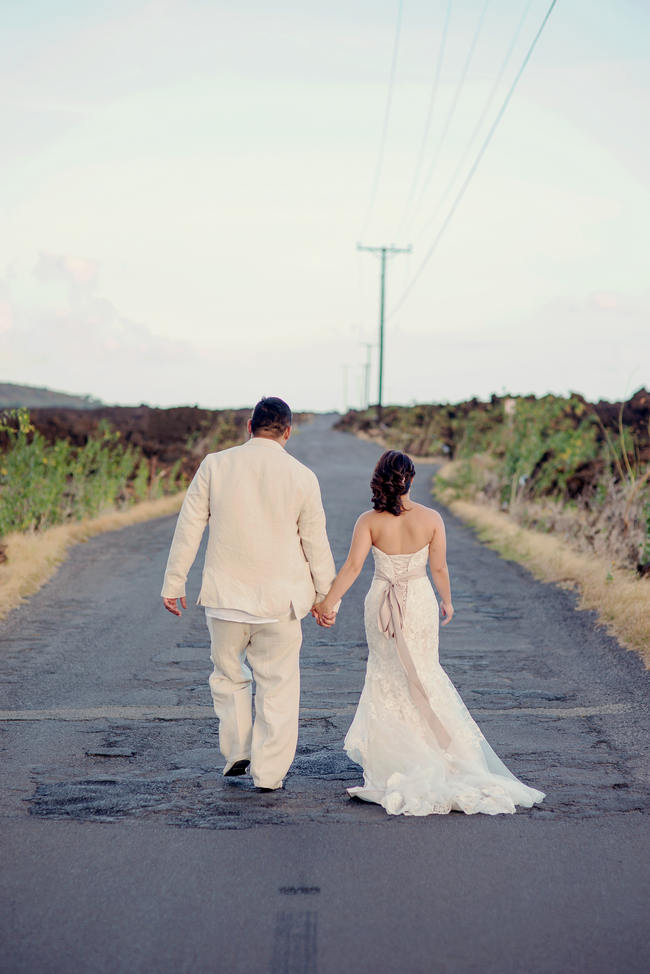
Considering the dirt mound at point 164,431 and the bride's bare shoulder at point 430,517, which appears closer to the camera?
the bride's bare shoulder at point 430,517

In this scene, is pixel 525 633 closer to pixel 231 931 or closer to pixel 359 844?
pixel 359 844

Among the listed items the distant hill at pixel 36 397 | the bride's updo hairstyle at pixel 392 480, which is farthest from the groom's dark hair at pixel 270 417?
the distant hill at pixel 36 397

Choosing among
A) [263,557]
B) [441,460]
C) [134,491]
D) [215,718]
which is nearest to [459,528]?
[134,491]

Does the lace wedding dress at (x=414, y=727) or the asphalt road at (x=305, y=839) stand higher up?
the lace wedding dress at (x=414, y=727)

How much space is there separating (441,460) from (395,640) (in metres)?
41.5

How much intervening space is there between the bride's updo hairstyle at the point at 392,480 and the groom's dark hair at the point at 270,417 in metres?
0.56

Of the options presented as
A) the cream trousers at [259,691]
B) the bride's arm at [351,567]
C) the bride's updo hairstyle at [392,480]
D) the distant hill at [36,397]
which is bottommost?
the cream trousers at [259,691]

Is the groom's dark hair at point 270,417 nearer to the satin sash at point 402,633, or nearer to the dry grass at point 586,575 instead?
the satin sash at point 402,633

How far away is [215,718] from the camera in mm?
6910

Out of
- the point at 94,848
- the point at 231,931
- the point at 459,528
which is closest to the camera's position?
the point at 231,931

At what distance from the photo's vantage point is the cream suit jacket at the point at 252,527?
17.6 ft

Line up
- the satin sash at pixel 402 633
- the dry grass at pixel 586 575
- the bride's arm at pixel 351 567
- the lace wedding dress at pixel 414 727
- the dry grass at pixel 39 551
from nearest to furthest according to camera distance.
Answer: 1. the lace wedding dress at pixel 414 727
2. the satin sash at pixel 402 633
3. the bride's arm at pixel 351 567
4. the dry grass at pixel 586 575
5. the dry grass at pixel 39 551

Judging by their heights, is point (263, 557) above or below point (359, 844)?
above

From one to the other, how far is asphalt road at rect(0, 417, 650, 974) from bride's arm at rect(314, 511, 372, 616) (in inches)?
36.7
